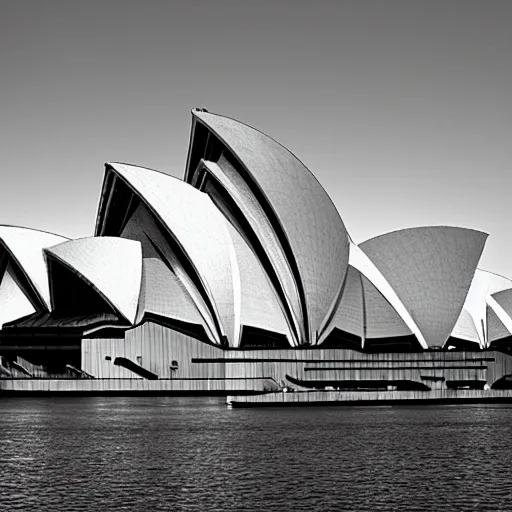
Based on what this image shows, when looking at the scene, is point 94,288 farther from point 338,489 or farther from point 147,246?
point 338,489

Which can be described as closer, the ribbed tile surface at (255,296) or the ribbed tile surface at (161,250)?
the ribbed tile surface at (255,296)

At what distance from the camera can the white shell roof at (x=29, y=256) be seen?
6794 cm

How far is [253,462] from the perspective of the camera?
26547 mm

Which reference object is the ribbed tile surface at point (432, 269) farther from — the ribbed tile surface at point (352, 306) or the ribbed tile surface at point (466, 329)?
the ribbed tile surface at point (466, 329)

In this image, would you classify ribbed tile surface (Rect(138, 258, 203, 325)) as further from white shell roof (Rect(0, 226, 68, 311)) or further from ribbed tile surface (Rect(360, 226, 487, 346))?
ribbed tile surface (Rect(360, 226, 487, 346))

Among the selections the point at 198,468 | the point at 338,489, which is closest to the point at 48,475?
the point at 198,468

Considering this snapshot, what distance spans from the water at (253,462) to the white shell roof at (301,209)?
66.9 feet

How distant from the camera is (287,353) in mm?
63688

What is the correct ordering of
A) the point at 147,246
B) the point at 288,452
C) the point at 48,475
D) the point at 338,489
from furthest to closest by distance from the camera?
the point at 147,246 → the point at 288,452 → the point at 48,475 → the point at 338,489

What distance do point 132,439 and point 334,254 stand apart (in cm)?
3406

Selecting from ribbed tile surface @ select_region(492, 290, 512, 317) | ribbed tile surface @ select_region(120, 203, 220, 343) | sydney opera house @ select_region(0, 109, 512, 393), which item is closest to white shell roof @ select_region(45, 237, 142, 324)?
sydney opera house @ select_region(0, 109, 512, 393)

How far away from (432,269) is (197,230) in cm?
1546

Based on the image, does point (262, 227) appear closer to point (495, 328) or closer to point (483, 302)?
point (483, 302)

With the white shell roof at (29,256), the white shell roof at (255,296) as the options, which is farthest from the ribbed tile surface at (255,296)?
the white shell roof at (29,256)
